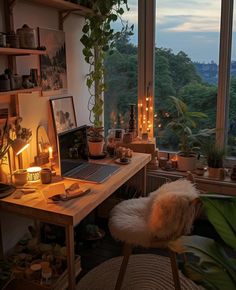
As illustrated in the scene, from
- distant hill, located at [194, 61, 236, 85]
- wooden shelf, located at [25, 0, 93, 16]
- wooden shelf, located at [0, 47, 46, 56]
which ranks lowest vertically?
distant hill, located at [194, 61, 236, 85]

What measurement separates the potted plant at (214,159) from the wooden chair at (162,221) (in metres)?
0.90

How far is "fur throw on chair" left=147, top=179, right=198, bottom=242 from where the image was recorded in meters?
1.70

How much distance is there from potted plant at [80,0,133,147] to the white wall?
3.8 inches

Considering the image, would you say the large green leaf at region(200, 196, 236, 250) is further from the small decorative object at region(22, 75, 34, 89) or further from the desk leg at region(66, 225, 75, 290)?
the small decorative object at region(22, 75, 34, 89)

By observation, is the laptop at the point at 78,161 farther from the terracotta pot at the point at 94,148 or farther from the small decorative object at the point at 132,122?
the small decorative object at the point at 132,122

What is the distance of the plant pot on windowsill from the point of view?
2.87 metres

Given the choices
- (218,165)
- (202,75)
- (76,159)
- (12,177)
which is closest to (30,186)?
(12,177)

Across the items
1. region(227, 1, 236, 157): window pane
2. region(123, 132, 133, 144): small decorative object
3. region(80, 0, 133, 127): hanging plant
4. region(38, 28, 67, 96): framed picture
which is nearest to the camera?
region(38, 28, 67, 96): framed picture

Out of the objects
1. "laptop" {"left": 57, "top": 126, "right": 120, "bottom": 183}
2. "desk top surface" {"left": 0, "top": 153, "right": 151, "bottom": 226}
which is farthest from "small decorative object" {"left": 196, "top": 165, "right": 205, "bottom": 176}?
"desk top surface" {"left": 0, "top": 153, "right": 151, "bottom": 226}

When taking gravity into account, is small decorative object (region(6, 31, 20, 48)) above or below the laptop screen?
above

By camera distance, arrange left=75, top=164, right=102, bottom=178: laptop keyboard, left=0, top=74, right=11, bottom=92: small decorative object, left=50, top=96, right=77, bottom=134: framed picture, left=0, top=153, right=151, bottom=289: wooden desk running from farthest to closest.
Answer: left=50, top=96, right=77, bottom=134: framed picture < left=75, top=164, right=102, bottom=178: laptop keyboard < left=0, top=74, right=11, bottom=92: small decorative object < left=0, top=153, right=151, bottom=289: wooden desk

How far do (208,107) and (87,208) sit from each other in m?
1.66

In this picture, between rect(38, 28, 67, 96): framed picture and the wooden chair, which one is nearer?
the wooden chair

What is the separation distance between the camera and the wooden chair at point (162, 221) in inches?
67.2
